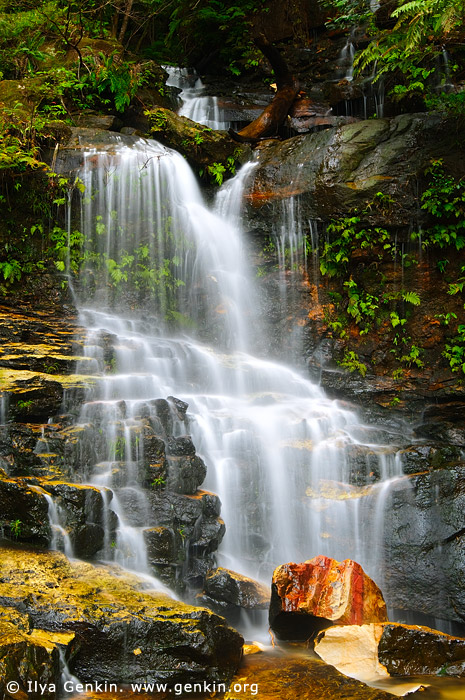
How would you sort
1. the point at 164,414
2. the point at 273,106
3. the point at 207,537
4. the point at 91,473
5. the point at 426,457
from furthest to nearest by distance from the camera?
the point at 273,106
the point at 426,457
the point at 164,414
the point at 207,537
the point at 91,473

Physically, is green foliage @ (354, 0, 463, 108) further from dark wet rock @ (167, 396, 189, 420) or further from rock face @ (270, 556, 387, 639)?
rock face @ (270, 556, 387, 639)

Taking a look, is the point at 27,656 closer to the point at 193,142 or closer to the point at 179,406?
the point at 179,406

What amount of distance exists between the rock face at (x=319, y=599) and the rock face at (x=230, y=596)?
0.47m

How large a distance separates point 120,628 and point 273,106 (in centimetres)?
1333

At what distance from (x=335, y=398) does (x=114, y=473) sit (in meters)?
5.13

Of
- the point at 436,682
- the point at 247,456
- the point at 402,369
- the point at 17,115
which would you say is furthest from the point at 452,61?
the point at 436,682

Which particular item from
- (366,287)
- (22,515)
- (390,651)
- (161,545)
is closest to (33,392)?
(22,515)

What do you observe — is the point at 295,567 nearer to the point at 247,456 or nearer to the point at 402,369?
the point at 247,456

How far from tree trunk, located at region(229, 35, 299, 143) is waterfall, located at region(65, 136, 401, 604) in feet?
7.42

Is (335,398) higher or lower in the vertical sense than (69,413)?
lower

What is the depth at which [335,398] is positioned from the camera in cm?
998

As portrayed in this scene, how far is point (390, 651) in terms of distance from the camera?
15.4 feet

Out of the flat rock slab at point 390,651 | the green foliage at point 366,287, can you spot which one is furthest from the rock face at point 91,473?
the green foliage at point 366,287

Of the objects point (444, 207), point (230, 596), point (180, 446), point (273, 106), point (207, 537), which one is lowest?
point (230, 596)
